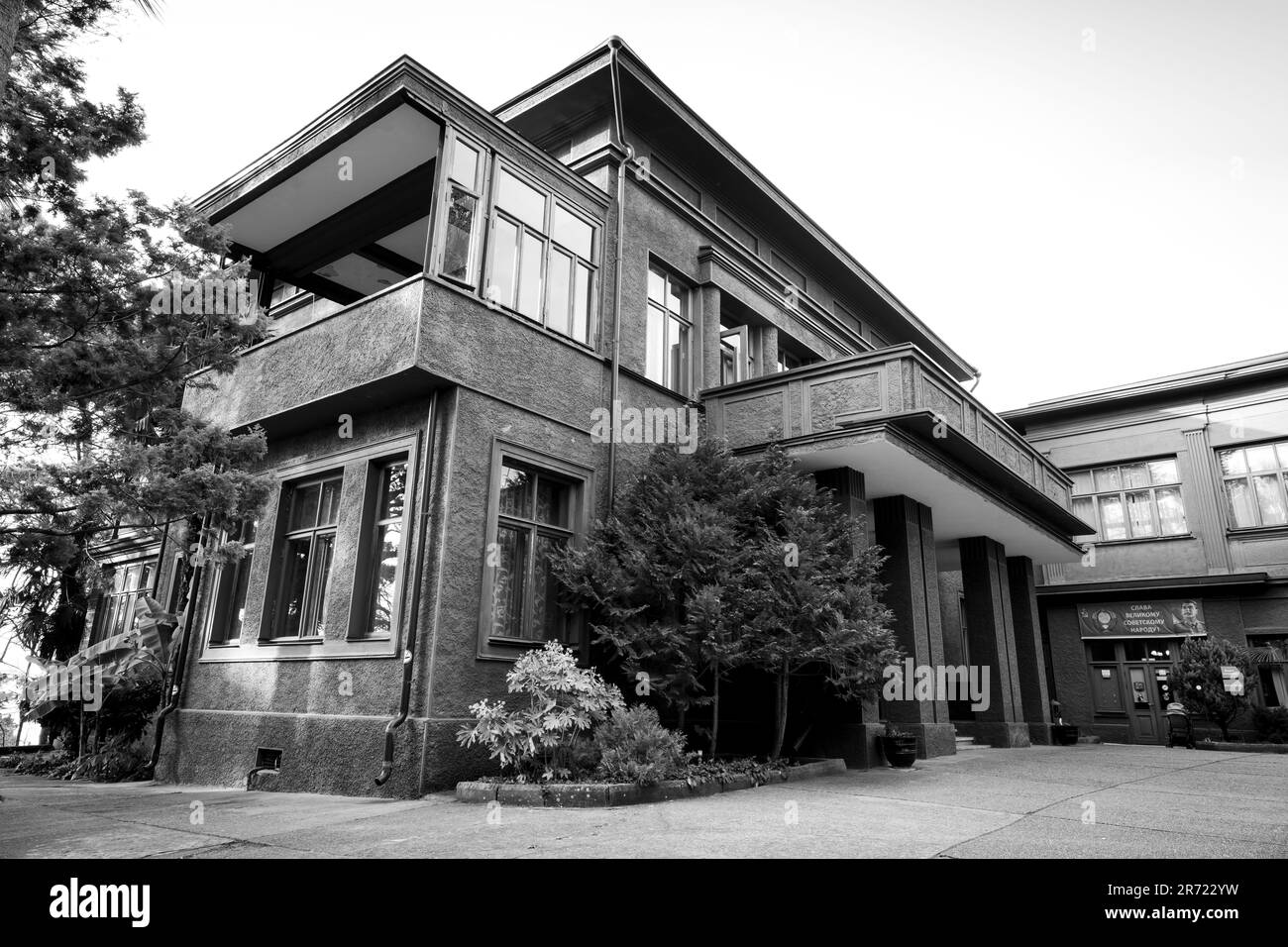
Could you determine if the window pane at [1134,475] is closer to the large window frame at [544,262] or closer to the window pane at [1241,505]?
the window pane at [1241,505]

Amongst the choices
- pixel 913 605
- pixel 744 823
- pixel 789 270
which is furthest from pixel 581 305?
pixel 744 823

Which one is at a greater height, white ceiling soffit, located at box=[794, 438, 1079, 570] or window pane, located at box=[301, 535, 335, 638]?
white ceiling soffit, located at box=[794, 438, 1079, 570]

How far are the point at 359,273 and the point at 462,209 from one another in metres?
5.00

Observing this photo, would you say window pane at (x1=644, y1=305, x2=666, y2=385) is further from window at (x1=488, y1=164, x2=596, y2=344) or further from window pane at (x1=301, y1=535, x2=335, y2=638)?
window pane at (x1=301, y1=535, x2=335, y2=638)

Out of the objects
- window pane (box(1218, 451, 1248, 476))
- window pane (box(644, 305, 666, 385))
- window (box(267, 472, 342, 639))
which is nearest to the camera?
window (box(267, 472, 342, 639))

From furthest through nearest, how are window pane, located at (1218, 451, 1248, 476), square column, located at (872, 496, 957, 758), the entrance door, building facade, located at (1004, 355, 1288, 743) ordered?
window pane, located at (1218, 451, 1248, 476), the entrance door, building facade, located at (1004, 355, 1288, 743), square column, located at (872, 496, 957, 758)

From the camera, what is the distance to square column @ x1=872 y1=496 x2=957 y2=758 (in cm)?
1362

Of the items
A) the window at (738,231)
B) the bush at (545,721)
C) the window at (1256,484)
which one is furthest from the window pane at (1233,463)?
the bush at (545,721)

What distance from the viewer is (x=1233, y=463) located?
2311 centimetres

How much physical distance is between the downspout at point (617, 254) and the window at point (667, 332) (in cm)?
106

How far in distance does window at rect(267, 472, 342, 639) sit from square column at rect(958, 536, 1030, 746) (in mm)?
13848

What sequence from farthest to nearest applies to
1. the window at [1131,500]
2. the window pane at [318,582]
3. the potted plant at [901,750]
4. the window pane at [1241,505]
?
the window at [1131,500]
the window pane at [1241,505]
the potted plant at [901,750]
the window pane at [318,582]

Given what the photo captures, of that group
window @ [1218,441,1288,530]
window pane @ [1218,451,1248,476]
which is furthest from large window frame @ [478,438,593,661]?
window pane @ [1218,451,1248,476]

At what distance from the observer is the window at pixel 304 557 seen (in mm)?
10945
